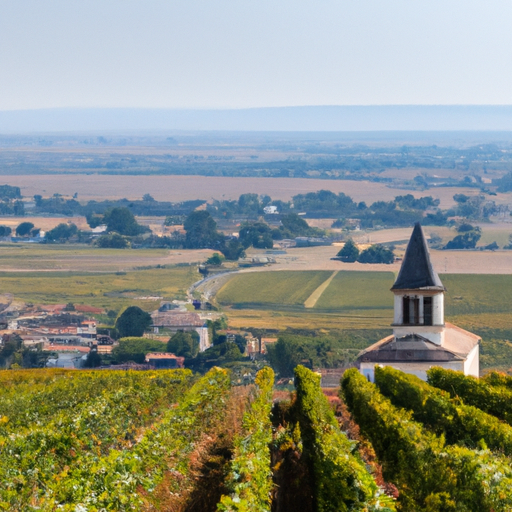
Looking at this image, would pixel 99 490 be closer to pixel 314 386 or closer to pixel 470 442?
pixel 470 442

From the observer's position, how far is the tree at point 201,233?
105 meters

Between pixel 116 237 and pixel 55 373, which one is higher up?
pixel 55 373

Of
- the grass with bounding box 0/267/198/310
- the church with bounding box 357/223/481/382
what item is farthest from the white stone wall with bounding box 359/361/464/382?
the grass with bounding box 0/267/198/310

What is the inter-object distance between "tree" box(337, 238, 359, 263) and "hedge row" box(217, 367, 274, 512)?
71158mm

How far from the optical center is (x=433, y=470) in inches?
527

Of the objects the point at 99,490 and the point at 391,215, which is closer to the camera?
the point at 99,490

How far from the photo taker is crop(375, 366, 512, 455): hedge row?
16016 mm

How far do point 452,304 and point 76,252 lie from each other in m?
44.0

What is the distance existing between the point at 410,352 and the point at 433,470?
11.4m

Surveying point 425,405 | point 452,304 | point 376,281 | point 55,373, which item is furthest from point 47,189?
point 425,405

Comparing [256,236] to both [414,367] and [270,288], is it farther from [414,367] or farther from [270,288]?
[414,367]

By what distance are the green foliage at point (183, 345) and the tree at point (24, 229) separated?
202 ft

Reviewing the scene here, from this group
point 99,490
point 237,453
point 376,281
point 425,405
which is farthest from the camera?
point 376,281

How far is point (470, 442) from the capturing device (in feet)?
53.0
